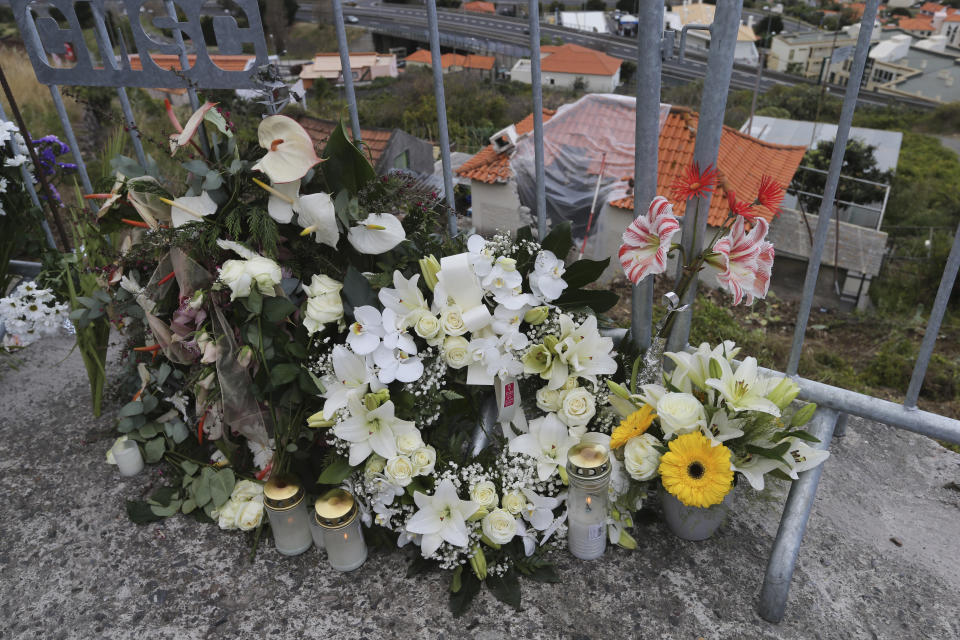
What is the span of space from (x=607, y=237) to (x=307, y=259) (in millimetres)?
13236

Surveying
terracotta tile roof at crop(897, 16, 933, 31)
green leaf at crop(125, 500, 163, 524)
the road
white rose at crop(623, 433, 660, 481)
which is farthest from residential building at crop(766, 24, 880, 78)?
green leaf at crop(125, 500, 163, 524)

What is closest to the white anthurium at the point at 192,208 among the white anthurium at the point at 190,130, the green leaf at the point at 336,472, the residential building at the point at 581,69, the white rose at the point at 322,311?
the white anthurium at the point at 190,130

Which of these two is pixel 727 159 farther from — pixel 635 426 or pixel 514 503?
pixel 514 503

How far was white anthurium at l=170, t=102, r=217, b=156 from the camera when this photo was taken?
136 centimetres

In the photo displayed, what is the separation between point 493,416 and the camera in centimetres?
162

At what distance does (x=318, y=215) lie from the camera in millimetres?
1396

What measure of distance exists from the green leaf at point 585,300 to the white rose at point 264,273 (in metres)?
0.71

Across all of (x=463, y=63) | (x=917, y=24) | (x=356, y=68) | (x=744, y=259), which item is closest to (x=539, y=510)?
(x=744, y=259)

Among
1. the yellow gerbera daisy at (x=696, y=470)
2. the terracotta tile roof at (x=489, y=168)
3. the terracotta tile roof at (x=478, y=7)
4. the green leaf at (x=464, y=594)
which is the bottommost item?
the terracotta tile roof at (x=489, y=168)

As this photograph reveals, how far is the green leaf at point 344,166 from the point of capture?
142 cm

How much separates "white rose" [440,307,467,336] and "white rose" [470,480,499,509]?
0.36m

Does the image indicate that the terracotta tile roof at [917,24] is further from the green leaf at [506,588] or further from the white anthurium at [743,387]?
the green leaf at [506,588]

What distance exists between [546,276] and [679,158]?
11.1m

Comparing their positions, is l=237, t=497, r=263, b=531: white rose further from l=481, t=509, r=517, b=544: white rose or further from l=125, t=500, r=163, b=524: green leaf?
l=481, t=509, r=517, b=544: white rose
